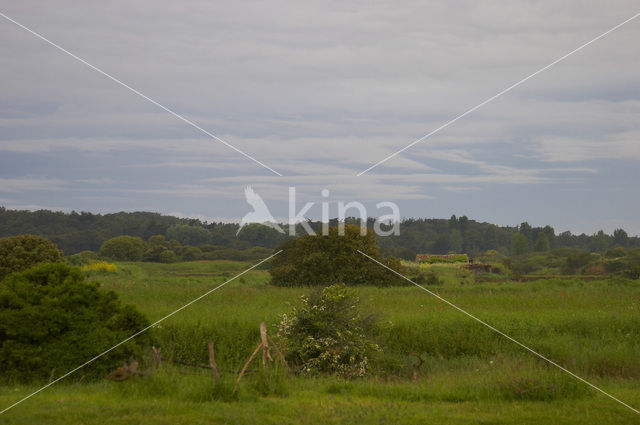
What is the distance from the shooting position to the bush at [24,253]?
31.0m

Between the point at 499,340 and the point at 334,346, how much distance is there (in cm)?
571

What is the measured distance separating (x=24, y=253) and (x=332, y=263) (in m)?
15.1

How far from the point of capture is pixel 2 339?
13.0m

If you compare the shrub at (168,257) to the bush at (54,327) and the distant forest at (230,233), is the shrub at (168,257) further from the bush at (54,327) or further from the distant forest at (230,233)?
the bush at (54,327)

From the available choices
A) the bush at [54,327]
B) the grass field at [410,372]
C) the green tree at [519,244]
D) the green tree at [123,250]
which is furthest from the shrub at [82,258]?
the green tree at [519,244]

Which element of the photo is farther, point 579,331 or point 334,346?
point 579,331

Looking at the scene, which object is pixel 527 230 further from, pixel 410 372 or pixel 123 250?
pixel 410 372

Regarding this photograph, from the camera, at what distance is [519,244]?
58.8 metres

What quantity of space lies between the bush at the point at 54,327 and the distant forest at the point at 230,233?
24204 mm

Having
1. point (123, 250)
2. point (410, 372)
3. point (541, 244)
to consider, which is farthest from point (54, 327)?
point (541, 244)

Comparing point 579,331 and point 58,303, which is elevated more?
point 58,303

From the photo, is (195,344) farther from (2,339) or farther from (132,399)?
(132,399)

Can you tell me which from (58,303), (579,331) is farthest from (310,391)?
(579,331)

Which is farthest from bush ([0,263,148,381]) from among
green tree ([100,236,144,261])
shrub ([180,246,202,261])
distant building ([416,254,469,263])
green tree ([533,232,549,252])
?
green tree ([533,232,549,252])
